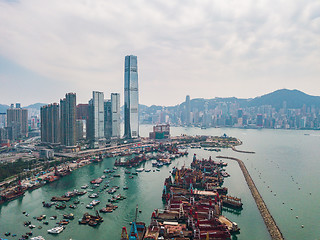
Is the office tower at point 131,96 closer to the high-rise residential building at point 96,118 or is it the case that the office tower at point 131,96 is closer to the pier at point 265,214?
the high-rise residential building at point 96,118

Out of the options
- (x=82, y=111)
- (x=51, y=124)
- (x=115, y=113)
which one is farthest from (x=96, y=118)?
Result: (x=82, y=111)

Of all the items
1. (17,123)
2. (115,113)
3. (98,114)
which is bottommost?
(17,123)

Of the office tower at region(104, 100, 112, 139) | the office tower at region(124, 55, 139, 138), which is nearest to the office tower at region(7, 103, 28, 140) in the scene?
the office tower at region(104, 100, 112, 139)

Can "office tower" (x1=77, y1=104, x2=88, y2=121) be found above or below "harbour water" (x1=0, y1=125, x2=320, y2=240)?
above

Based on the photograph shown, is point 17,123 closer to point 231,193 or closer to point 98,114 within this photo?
point 98,114

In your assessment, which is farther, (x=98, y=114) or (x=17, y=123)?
(x=17, y=123)

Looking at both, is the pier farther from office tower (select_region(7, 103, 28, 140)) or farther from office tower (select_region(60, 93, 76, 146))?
office tower (select_region(7, 103, 28, 140))
